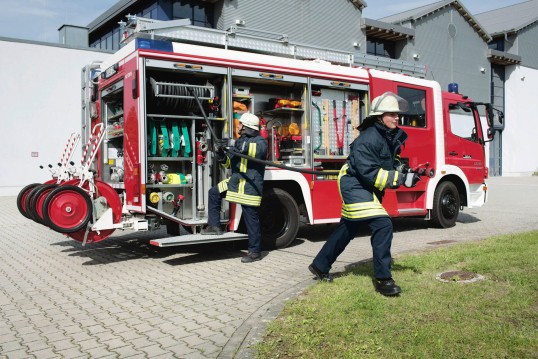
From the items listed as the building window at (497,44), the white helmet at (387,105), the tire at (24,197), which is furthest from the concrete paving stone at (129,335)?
the building window at (497,44)

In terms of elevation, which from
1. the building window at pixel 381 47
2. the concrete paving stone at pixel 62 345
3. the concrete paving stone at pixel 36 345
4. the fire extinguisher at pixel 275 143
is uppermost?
the building window at pixel 381 47

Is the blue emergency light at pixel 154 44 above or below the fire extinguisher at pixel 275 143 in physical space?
above

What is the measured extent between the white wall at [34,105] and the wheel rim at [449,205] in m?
13.1

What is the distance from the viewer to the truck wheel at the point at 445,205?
979 centimetres

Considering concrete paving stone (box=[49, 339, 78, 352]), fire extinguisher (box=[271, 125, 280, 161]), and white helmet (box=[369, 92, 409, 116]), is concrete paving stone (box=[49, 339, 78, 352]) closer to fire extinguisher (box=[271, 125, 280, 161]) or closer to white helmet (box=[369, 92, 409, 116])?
white helmet (box=[369, 92, 409, 116])

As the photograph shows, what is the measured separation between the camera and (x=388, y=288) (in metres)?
4.83

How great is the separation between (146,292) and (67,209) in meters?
1.65

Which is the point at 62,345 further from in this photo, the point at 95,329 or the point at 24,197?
the point at 24,197

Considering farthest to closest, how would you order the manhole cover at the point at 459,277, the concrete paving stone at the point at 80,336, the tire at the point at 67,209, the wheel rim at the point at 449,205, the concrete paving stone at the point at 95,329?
the wheel rim at the point at 449,205 → the tire at the point at 67,209 → the manhole cover at the point at 459,277 → the concrete paving stone at the point at 95,329 → the concrete paving stone at the point at 80,336

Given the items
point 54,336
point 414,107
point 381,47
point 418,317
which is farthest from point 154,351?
point 381,47

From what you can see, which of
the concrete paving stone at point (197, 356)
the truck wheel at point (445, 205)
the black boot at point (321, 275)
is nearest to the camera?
the concrete paving stone at point (197, 356)

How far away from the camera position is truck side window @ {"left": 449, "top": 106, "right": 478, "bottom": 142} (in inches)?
400

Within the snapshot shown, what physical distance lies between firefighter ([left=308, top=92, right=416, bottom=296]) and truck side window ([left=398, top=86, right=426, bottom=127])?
4243mm

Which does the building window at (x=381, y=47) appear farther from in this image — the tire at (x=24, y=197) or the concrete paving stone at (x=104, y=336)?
the concrete paving stone at (x=104, y=336)
